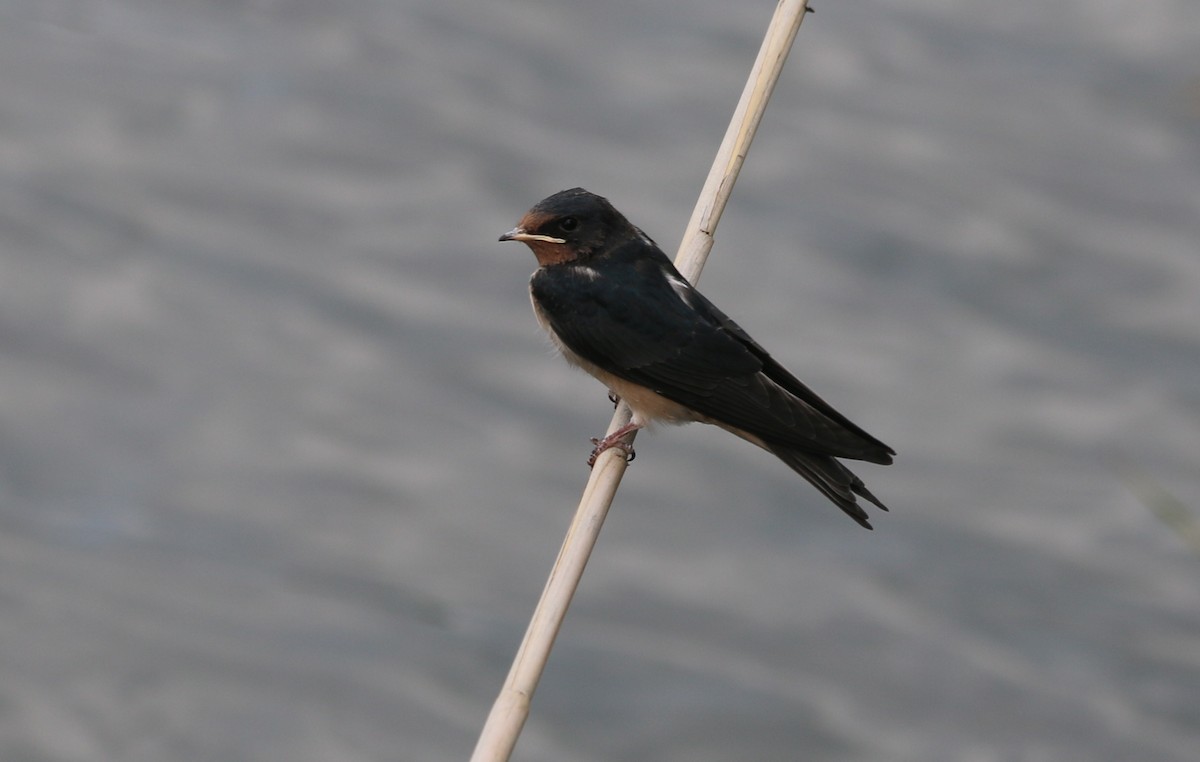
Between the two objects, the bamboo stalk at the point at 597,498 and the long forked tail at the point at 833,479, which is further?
the long forked tail at the point at 833,479

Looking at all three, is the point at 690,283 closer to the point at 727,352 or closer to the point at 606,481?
the point at 727,352

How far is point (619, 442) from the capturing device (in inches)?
150

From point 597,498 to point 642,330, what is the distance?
96cm

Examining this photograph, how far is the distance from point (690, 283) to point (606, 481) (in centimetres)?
90

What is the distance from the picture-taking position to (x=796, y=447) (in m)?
3.70

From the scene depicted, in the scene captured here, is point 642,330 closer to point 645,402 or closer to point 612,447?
point 645,402

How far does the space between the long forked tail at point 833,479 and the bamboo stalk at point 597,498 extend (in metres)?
0.46

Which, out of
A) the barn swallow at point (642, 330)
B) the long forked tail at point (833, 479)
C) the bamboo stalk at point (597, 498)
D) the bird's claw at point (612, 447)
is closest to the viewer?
the bamboo stalk at point (597, 498)

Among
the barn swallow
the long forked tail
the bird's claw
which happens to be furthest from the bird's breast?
the long forked tail

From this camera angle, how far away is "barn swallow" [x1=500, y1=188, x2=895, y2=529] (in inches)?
154

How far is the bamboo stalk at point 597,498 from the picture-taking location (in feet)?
8.45

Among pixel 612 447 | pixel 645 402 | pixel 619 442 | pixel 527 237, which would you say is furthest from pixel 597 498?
pixel 527 237

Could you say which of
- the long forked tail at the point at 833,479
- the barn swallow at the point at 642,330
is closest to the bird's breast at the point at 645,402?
the barn swallow at the point at 642,330

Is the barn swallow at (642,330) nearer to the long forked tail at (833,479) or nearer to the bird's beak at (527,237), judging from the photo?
the bird's beak at (527,237)
